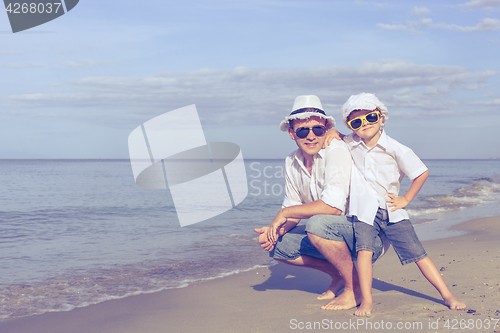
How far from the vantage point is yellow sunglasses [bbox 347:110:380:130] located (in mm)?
2965

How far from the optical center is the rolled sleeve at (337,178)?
294 cm

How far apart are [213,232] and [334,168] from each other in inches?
214

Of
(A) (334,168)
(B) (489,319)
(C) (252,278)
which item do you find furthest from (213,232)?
(B) (489,319)

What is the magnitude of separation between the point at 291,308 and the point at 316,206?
0.87m

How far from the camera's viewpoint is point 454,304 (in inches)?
110

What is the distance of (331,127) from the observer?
3.27 metres

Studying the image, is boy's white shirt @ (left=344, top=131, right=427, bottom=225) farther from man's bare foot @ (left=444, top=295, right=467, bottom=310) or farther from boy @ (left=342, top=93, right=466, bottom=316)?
man's bare foot @ (left=444, top=295, right=467, bottom=310)

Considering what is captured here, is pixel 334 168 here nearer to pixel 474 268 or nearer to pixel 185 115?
pixel 474 268

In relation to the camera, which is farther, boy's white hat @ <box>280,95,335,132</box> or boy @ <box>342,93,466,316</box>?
boy's white hat @ <box>280,95,335,132</box>

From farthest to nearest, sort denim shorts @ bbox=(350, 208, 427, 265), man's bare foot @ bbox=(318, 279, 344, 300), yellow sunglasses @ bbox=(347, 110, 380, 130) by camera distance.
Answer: man's bare foot @ bbox=(318, 279, 344, 300)
yellow sunglasses @ bbox=(347, 110, 380, 130)
denim shorts @ bbox=(350, 208, 427, 265)

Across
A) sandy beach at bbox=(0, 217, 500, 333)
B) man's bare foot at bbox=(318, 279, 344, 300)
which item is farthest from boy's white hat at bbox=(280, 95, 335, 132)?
sandy beach at bbox=(0, 217, 500, 333)

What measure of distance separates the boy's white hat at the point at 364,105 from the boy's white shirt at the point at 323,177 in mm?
249

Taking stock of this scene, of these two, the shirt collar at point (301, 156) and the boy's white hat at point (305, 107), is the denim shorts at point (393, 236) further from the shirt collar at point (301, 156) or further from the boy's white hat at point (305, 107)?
the boy's white hat at point (305, 107)

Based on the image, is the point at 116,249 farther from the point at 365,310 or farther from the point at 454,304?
the point at 454,304
